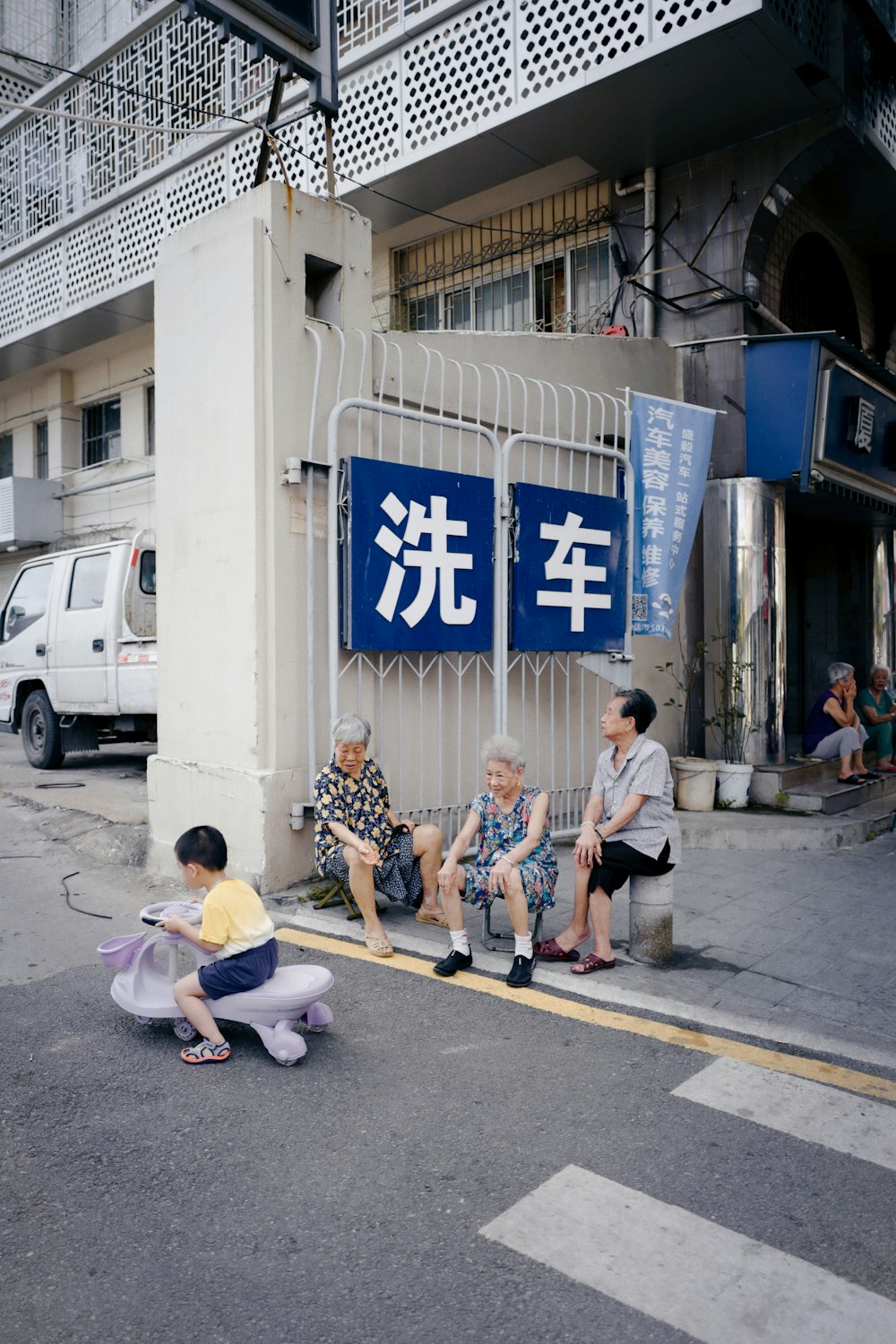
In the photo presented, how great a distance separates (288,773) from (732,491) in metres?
4.86

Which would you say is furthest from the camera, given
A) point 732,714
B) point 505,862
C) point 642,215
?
point 642,215

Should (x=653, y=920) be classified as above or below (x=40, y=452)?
below

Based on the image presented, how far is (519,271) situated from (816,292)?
3182 mm

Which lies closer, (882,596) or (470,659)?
(470,659)

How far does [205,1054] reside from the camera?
11.5ft

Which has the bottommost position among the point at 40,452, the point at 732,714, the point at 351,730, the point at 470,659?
the point at 732,714

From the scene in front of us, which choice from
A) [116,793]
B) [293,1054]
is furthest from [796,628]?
[293,1054]

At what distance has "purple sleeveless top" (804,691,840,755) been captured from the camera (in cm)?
930

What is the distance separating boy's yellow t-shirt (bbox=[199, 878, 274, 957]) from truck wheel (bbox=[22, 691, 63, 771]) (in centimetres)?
714

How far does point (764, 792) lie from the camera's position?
319 inches

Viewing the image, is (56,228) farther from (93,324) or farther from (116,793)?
(116,793)

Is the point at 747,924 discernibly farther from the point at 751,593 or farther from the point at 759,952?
the point at 751,593

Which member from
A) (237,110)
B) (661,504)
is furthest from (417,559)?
(237,110)

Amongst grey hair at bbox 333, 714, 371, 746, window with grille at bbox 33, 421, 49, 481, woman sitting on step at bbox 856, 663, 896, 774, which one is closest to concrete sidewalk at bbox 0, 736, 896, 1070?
grey hair at bbox 333, 714, 371, 746
